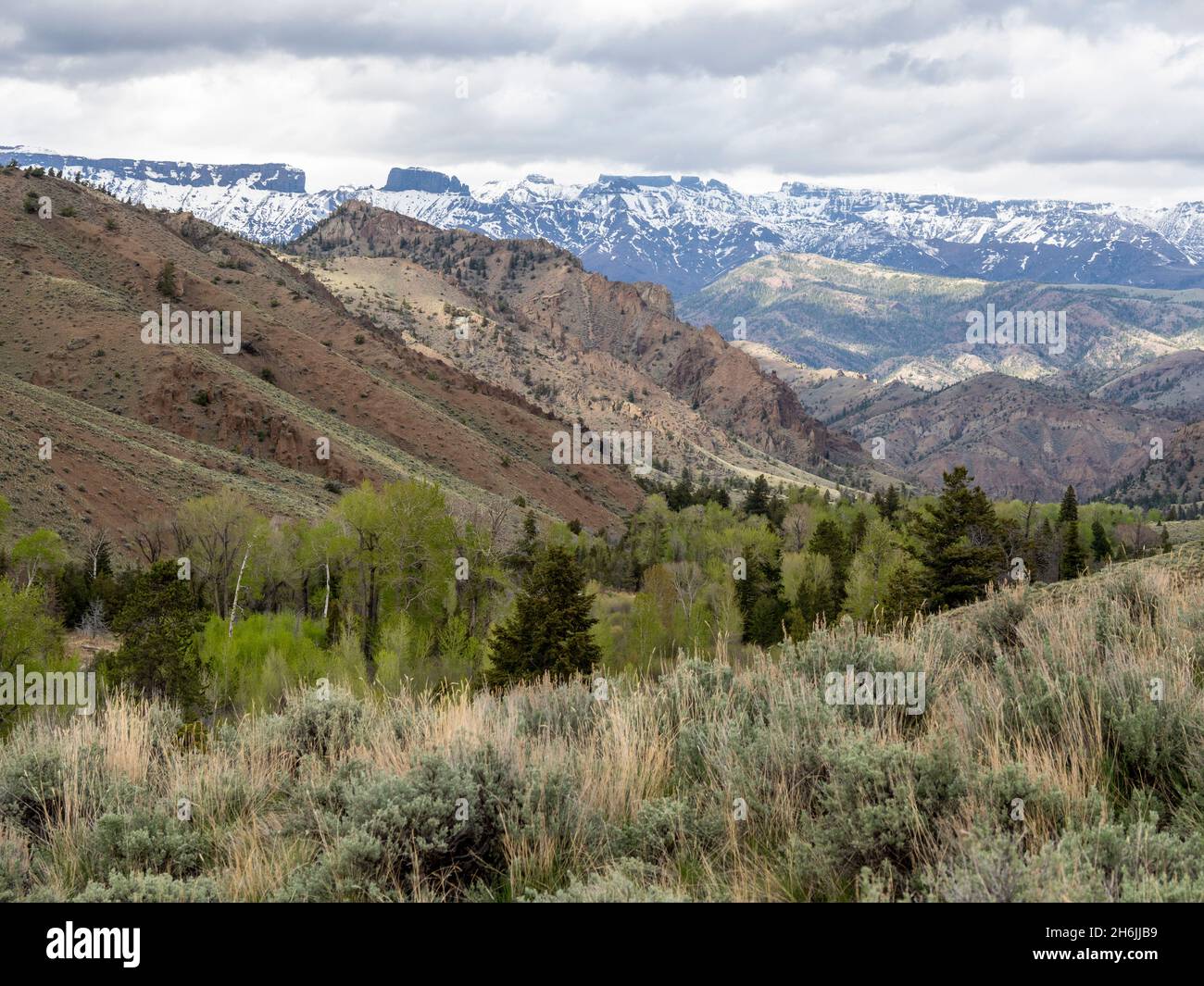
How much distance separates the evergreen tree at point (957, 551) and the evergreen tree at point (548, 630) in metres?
11.6

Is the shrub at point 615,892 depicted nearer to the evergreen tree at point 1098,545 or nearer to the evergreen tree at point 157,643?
the evergreen tree at point 157,643

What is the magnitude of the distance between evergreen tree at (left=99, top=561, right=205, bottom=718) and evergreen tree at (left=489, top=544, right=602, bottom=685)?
8.77 metres

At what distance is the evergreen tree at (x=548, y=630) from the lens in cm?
2788

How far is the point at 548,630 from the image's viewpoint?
28328 millimetres

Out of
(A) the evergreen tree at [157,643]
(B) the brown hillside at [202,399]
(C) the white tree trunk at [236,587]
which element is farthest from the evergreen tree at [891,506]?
(A) the evergreen tree at [157,643]

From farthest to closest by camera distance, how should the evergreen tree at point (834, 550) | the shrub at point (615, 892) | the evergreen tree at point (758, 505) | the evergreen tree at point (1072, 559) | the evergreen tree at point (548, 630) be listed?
the evergreen tree at point (758, 505) → the evergreen tree at point (834, 550) → the evergreen tree at point (1072, 559) → the evergreen tree at point (548, 630) → the shrub at point (615, 892)

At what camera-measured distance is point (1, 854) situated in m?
5.45

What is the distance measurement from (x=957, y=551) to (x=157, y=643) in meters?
25.0

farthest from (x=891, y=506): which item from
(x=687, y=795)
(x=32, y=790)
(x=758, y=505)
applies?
(x=32, y=790)

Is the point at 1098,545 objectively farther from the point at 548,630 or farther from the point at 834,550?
the point at 548,630
